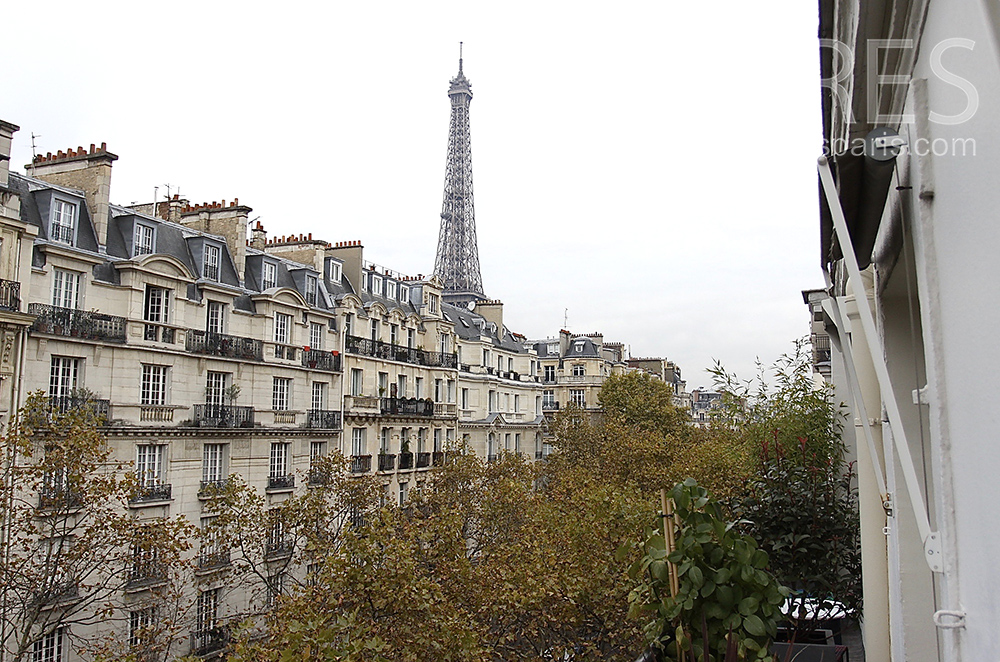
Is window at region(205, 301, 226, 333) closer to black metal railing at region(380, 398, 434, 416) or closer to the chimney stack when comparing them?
the chimney stack

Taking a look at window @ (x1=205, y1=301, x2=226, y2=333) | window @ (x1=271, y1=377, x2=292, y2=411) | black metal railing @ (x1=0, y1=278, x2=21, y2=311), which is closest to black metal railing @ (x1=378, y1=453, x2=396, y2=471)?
window @ (x1=271, y1=377, x2=292, y2=411)

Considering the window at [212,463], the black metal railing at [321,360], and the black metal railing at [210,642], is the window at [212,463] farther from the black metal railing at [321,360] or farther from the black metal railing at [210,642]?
the black metal railing at [321,360]

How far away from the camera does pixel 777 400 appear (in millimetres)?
16734

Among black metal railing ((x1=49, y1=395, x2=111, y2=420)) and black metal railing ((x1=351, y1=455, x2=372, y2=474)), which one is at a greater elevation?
black metal railing ((x1=49, y1=395, x2=111, y2=420))

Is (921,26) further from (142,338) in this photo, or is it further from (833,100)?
(142,338)

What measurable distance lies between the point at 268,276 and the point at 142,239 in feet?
18.6

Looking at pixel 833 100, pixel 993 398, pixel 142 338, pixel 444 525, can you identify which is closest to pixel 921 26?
pixel 993 398

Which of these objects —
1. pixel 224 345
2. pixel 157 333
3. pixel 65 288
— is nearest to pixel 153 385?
pixel 157 333

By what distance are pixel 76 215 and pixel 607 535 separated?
62.6 feet

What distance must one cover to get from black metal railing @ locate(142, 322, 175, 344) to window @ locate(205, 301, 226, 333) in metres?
1.85

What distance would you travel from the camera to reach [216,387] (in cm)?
2786

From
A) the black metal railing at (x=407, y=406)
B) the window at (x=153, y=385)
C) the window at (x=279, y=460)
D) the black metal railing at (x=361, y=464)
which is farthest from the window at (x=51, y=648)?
the black metal railing at (x=407, y=406)

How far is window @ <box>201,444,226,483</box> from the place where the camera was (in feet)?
88.1

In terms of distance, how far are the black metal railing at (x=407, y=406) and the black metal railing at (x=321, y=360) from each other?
3781 mm
